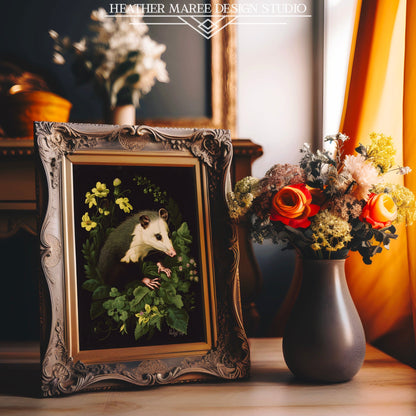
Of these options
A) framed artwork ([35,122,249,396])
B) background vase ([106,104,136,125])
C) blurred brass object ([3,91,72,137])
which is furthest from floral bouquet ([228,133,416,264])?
blurred brass object ([3,91,72,137])

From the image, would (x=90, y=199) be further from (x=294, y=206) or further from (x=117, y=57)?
(x=117, y=57)

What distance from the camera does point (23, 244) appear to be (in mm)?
1293

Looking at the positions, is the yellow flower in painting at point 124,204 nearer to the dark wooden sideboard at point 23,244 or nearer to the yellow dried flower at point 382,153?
the dark wooden sideboard at point 23,244

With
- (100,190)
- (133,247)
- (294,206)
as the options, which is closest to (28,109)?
(100,190)

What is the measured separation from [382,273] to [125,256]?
683mm

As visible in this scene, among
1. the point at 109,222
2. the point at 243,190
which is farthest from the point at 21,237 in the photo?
the point at 243,190

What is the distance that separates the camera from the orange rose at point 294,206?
0.70 meters

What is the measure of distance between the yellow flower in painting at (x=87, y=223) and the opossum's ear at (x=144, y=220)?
10 centimetres

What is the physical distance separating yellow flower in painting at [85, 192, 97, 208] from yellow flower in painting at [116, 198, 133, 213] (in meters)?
0.05

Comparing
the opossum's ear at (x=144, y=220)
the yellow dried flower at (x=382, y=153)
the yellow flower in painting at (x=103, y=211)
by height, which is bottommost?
the opossum's ear at (x=144, y=220)

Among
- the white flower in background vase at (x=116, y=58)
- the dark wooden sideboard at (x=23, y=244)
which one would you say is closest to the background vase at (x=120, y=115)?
the white flower in background vase at (x=116, y=58)

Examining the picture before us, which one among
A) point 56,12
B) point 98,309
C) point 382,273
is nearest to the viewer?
point 98,309

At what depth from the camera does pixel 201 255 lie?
2.69ft

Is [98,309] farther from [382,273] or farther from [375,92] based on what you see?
[375,92]
